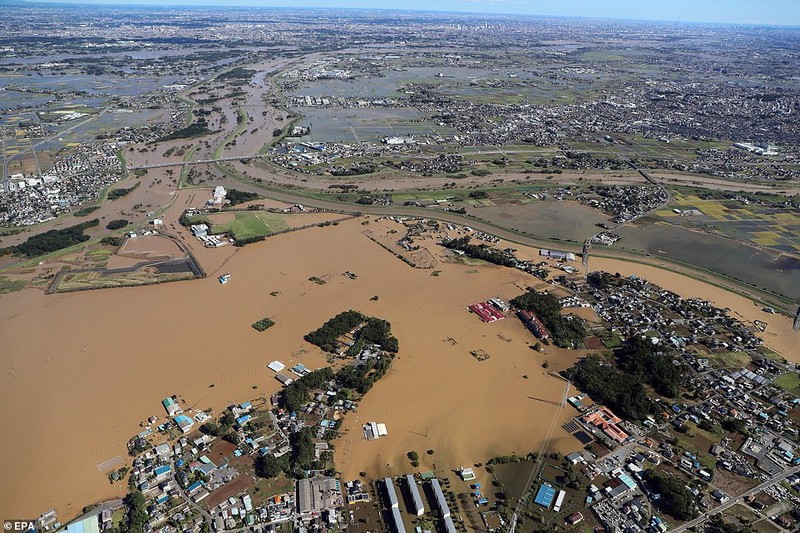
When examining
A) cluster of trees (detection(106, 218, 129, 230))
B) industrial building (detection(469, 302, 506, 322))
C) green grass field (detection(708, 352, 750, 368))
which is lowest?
green grass field (detection(708, 352, 750, 368))

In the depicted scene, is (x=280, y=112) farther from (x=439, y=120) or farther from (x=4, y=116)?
(x=4, y=116)

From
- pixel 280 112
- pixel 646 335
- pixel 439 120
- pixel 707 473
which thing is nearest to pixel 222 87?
pixel 280 112

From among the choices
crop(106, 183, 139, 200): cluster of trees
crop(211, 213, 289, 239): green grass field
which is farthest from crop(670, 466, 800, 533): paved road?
crop(106, 183, 139, 200): cluster of trees

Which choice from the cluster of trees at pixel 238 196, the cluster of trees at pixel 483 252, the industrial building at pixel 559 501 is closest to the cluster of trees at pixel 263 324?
the cluster of trees at pixel 483 252

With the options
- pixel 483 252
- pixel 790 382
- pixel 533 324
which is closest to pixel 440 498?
pixel 533 324

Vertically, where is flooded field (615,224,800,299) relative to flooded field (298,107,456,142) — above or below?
below

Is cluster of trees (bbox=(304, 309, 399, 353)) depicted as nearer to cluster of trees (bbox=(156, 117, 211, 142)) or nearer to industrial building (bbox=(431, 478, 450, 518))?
industrial building (bbox=(431, 478, 450, 518))
